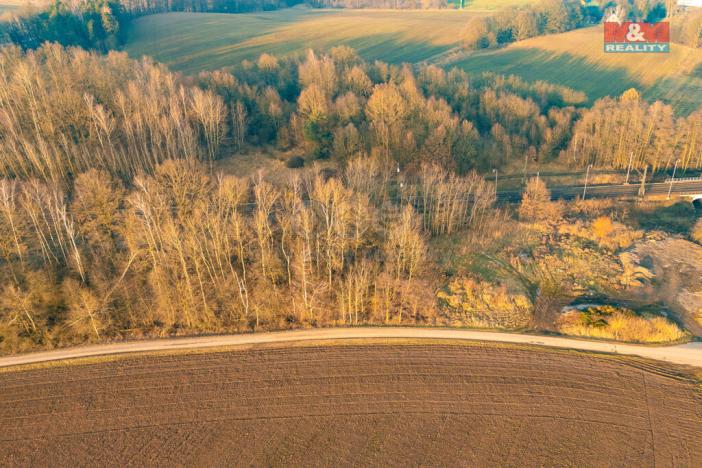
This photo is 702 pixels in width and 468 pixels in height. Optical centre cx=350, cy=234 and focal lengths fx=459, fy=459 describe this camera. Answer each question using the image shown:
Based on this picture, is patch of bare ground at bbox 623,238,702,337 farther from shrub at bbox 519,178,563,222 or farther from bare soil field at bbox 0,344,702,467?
bare soil field at bbox 0,344,702,467

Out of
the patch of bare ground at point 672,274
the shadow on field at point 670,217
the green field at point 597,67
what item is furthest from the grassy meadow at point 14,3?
the patch of bare ground at point 672,274

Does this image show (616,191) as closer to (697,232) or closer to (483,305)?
(697,232)

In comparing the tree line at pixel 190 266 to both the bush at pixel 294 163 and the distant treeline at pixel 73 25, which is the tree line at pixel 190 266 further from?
the distant treeline at pixel 73 25

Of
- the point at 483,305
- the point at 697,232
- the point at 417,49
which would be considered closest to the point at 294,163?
the point at 483,305

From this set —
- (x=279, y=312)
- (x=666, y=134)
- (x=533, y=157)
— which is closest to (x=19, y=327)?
(x=279, y=312)

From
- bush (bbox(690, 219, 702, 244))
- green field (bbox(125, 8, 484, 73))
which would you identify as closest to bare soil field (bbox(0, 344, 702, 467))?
bush (bbox(690, 219, 702, 244))

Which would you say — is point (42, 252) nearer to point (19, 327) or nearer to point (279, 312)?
point (19, 327)
